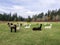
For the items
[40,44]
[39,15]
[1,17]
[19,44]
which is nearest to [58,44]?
[40,44]

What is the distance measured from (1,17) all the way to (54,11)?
5460 centimetres

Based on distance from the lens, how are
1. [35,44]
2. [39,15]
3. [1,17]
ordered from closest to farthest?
[35,44]
[1,17]
[39,15]

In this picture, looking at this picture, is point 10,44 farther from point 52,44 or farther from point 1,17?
point 1,17

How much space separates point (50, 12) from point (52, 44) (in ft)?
418

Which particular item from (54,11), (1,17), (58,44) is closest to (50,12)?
(54,11)

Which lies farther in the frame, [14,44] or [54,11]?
[54,11]

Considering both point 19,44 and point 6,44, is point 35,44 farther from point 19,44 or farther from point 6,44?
point 6,44

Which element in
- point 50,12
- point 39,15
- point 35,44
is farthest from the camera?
point 39,15

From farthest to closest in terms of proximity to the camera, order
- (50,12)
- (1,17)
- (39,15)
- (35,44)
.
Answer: (39,15), (50,12), (1,17), (35,44)

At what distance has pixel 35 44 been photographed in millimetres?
10547

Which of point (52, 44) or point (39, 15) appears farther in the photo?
point (39, 15)

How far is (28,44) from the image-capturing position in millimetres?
10578

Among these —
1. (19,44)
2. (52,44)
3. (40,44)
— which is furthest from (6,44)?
(52,44)

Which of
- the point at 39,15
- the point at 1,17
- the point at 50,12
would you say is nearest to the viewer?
the point at 1,17
